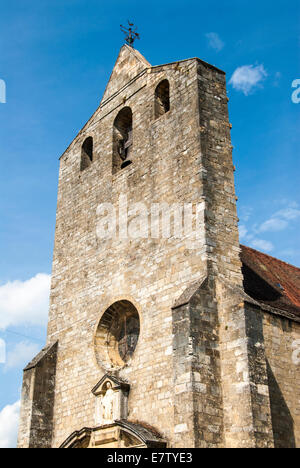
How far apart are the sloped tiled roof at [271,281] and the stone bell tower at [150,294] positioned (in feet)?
7.31

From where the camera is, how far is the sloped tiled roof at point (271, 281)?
41.5ft

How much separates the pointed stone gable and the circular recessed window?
6392 millimetres

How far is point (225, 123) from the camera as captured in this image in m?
12.4

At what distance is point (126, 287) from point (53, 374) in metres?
3.14

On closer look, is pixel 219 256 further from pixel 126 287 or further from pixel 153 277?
pixel 126 287

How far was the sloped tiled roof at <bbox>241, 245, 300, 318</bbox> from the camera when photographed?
1266 centimetres

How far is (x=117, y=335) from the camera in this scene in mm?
12828

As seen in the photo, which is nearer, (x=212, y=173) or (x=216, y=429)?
(x=216, y=429)

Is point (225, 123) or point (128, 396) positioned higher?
point (225, 123)

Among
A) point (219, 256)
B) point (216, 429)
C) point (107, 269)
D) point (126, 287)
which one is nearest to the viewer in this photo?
point (216, 429)

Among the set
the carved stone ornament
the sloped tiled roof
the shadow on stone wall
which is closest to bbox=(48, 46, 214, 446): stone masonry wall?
the carved stone ornament

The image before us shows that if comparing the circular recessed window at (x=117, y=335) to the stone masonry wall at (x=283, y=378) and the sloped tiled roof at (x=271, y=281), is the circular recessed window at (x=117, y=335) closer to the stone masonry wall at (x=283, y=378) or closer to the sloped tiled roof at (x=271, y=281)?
the sloped tiled roof at (x=271, y=281)

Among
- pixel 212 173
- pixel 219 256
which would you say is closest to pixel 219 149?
pixel 212 173

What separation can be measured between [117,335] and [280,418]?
13.4 feet
